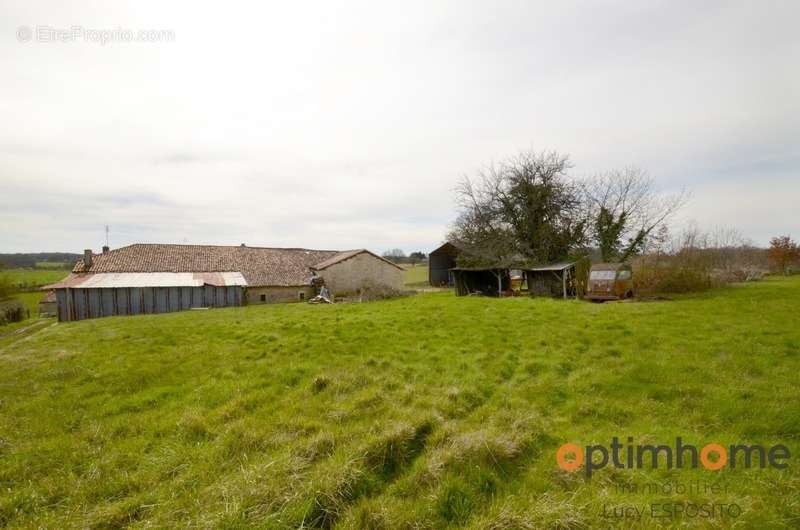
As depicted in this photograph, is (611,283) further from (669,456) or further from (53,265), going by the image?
(53,265)

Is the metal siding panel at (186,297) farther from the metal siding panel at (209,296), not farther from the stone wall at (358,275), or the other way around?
the stone wall at (358,275)

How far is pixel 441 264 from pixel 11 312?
151ft

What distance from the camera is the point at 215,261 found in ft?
112

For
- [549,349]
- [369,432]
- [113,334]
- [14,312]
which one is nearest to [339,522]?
[369,432]

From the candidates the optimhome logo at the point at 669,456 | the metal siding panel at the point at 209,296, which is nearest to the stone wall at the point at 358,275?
the metal siding panel at the point at 209,296

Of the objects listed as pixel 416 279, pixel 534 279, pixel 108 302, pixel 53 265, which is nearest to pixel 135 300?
pixel 108 302

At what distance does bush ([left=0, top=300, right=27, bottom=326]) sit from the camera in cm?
3328

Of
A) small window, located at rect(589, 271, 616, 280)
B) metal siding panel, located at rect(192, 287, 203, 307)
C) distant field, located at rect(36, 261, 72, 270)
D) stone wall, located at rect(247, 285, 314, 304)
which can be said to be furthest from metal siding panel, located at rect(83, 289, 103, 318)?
distant field, located at rect(36, 261, 72, 270)

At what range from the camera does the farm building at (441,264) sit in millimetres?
45125

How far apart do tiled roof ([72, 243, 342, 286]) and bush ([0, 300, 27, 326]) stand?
1181cm

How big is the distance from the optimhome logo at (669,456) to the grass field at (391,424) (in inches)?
5.7

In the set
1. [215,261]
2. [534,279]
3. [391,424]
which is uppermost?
[215,261]

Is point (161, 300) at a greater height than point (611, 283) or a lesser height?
lesser

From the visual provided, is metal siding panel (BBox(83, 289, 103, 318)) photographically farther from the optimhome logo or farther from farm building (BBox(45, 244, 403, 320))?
the optimhome logo
